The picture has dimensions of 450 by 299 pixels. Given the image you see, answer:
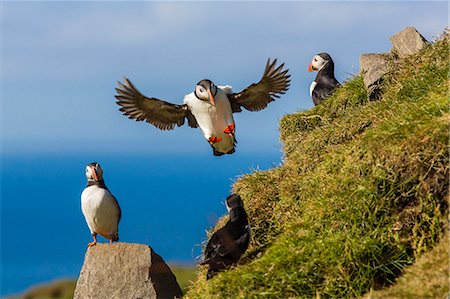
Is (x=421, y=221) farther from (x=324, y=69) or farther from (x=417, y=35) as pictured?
(x=324, y=69)

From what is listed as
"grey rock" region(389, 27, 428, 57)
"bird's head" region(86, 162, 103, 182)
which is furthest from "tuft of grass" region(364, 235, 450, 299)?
"grey rock" region(389, 27, 428, 57)

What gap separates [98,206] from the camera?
902cm

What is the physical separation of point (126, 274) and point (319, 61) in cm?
460

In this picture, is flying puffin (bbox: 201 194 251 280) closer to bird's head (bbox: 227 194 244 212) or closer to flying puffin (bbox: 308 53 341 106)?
bird's head (bbox: 227 194 244 212)

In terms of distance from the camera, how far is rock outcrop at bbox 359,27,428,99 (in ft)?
31.8

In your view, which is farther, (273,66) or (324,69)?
(324,69)

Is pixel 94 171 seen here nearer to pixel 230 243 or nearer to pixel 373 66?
pixel 230 243

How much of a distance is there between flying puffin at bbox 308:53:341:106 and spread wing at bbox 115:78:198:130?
1757 mm

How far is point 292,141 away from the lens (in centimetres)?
992

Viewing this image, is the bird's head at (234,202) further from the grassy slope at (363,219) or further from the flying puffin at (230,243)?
the grassy slope at (363,219)

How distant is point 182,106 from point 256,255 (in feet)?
10.3

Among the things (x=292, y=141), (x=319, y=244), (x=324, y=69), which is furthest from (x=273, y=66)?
(x=319, y=244)

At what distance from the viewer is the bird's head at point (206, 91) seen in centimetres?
970

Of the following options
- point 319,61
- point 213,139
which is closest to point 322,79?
point 319,61
